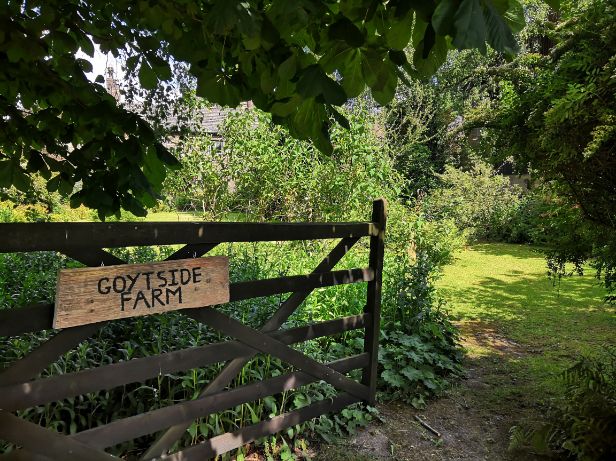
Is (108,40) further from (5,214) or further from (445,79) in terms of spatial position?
(445,79)

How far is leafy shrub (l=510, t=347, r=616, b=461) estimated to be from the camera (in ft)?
8.95

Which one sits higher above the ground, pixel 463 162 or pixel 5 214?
pixel 463 162

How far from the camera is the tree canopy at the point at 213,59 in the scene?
1.29m

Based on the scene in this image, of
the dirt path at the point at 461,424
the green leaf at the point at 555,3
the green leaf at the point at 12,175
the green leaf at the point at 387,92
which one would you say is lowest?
the dirt path at the point at 461,424

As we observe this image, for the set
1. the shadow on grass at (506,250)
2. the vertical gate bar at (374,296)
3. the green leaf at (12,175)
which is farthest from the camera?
the shadow on grass at (506,250)

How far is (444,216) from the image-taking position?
38.0 feet

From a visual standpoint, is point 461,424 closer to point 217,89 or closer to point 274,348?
point 274,348

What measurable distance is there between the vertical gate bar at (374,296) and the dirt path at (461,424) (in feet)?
1.11

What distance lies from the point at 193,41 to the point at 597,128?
93.2 inches

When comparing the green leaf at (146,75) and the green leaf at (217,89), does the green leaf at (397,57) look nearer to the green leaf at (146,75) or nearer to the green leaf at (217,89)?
the green leaf at (217,89)

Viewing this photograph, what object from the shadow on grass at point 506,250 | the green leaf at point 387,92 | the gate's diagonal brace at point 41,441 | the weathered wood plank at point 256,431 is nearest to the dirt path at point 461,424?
the weathered wood plank at point 256,431

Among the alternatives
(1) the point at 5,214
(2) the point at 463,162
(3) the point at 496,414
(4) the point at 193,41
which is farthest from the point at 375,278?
(2) the point at 463,162

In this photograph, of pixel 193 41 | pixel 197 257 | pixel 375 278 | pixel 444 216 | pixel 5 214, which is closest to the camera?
pixel 193 41

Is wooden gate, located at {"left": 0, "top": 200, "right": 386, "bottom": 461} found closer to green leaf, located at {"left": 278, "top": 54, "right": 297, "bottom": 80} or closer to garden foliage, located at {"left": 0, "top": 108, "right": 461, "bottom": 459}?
garden foliage, located at {"left": 0, "top": 108, "right": 461, "bottom": 459}
